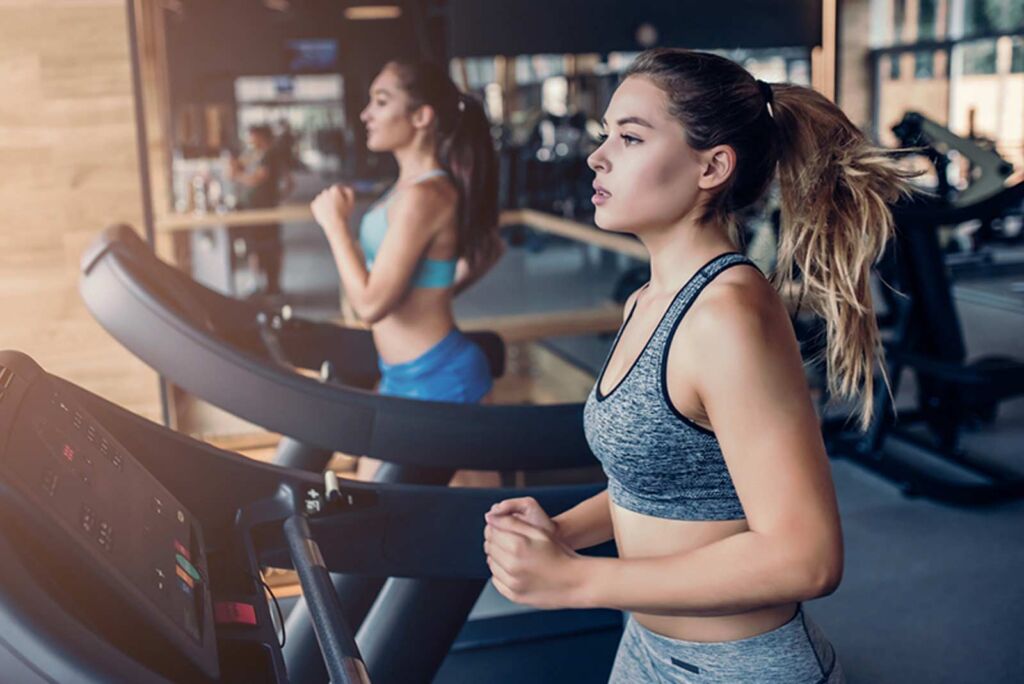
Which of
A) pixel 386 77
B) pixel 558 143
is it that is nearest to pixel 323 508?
pixel 386 77

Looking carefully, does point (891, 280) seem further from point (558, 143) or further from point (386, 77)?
point (558, 143)

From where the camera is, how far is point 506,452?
6.40ft

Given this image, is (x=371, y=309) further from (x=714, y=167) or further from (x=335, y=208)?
(x=714, y=167)

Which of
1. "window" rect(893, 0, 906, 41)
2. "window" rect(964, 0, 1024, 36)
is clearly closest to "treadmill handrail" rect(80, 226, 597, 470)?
"window" rect(964, 0, 1024, 36)

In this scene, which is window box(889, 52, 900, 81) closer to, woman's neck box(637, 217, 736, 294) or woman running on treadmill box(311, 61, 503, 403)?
woman running on treadmill box(311, 61, 503, 403)

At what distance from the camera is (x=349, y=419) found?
1899 mm

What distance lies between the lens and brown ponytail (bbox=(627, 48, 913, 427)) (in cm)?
125

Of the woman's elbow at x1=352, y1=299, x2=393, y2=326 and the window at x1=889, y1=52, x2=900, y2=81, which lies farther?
the window at x1=889, y1=52, x2=900, y2=81

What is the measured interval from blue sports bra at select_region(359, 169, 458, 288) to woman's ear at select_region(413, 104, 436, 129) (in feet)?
0.39

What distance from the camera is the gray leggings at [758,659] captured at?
1.20 m

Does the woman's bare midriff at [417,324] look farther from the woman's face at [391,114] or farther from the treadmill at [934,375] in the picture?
the treadmill at [934,375]

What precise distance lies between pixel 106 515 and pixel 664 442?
1.82 ft

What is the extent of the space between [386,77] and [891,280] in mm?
4147

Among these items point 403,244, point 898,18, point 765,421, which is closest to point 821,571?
point 765,421
